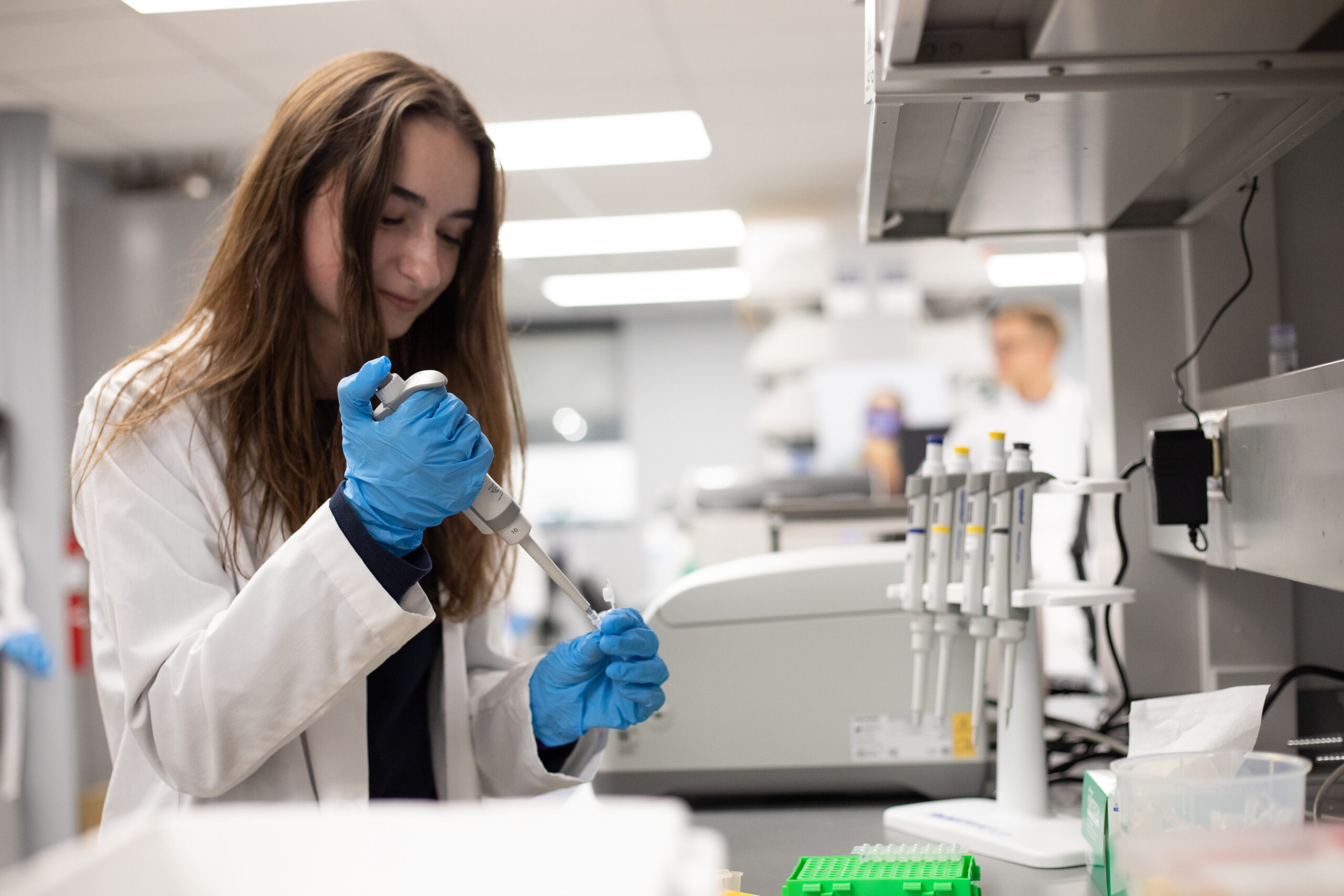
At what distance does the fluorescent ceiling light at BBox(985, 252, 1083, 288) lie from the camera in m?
5.79

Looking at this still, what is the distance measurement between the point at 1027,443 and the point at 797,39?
7.89 ft

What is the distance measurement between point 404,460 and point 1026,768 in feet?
2.12

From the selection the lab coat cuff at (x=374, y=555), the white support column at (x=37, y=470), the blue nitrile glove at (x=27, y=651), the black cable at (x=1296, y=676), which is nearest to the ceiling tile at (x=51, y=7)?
the white support column at (x=37, y=470)

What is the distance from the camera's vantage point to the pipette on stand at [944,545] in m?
1.00

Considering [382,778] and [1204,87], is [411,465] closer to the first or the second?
[382,778]

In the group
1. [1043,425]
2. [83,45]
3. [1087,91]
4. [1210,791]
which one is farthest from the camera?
[1043,425]

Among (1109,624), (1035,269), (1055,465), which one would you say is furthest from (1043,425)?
(1109,624)

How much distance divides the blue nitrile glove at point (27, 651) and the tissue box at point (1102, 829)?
3.17 m

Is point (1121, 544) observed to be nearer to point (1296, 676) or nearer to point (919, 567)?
point (1296, 676)

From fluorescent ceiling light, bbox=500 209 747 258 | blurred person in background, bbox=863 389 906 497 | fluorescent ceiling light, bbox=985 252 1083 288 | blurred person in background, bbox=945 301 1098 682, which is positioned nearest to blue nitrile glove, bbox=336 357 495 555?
blurred person in background, bbox=945 301 1098 682

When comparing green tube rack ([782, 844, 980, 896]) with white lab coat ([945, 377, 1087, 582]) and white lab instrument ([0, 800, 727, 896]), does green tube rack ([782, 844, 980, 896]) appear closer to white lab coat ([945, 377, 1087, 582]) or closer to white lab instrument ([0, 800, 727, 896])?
white lab instrument ([0, 800, 727, 896])

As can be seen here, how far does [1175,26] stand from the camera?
2.21 ft

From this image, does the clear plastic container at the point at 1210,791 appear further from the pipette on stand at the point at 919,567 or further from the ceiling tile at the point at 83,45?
the ceiling tile at the point at 83,45

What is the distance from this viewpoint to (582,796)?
3.78 feet
